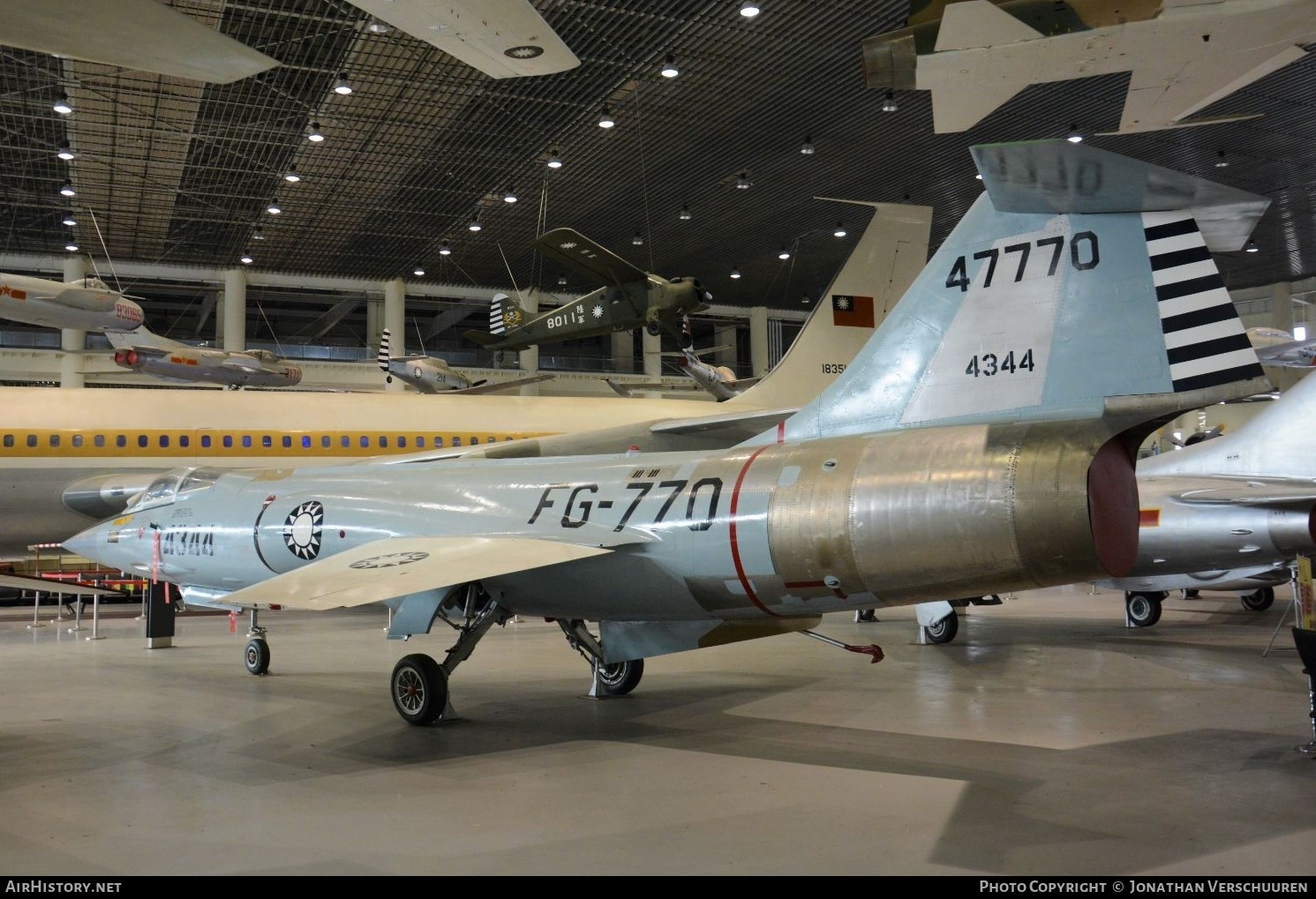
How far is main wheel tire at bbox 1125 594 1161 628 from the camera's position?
515 inches

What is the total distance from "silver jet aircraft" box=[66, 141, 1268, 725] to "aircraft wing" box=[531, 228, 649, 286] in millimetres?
6004

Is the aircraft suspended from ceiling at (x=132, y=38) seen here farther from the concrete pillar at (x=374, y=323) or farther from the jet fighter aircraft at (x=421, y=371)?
the concrete pillar at (x=374, y=323)

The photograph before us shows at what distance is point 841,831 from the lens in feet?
14.5

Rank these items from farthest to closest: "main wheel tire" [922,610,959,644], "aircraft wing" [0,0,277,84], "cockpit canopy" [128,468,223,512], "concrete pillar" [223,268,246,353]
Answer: "concrete pillar" [223,268,246,353] → "main wheel tire" [922,610,959,644] → "cockpit canopy" [128,468,223,512] → "aircraft wing" [0,0,277,84]

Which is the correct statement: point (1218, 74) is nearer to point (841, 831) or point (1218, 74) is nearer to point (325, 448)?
point (841, 831)

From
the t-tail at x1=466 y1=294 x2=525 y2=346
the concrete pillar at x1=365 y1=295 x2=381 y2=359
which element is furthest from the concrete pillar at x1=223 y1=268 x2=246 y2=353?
the t-tail at x1=466 y1=294 x2=525 y2=346

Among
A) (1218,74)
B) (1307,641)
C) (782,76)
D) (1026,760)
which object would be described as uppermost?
(782,76)

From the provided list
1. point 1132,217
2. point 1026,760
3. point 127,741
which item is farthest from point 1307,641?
point 127,741

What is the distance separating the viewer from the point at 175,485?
1027 centimetres

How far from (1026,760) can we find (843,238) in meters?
19.8

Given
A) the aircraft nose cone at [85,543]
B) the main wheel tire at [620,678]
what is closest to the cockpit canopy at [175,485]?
the aircraft nose cone at [85,543]

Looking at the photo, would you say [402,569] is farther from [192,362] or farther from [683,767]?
[192,362]

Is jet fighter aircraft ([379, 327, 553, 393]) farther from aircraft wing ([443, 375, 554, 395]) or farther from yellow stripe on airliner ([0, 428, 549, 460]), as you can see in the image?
yellow stripe on airliner ([0, 428, 549, 460])

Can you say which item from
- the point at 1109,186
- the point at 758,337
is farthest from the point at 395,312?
the point at 1109,186
